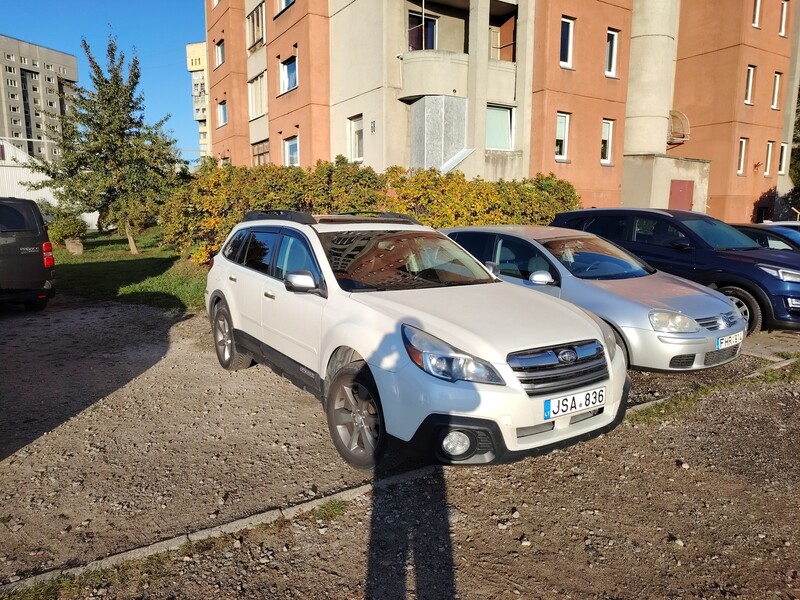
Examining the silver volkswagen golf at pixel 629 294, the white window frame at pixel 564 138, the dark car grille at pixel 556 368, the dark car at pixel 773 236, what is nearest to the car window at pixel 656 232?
the silver volkswagen golf at pixel 629 294

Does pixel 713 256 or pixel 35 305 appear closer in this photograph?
pixel 713 256

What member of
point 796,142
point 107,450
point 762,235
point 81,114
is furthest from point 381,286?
point 796,142

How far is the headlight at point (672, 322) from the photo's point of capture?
5402 millimetres

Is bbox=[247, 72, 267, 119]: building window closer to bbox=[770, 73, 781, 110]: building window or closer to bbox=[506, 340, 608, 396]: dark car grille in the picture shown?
bbox=[770, 73, 781, 110]: building window

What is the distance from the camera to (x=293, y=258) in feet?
16.4

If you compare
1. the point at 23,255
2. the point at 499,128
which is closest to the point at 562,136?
the point at 499,128

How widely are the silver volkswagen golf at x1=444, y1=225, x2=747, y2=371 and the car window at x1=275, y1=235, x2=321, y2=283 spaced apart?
1.73m

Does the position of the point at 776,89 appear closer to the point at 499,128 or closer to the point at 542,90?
the point at 542,90

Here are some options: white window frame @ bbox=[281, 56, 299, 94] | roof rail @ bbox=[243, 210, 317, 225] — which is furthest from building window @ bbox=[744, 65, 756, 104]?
roof rail @ bbox=[243, 210, 317, 225]

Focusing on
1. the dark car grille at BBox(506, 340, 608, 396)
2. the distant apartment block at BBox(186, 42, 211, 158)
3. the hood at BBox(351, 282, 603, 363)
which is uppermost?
the distant apartment block at BBox(186, 42, 211, 158)

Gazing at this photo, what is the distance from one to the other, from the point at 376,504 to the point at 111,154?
56.8 ft

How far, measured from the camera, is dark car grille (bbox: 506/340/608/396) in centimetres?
342

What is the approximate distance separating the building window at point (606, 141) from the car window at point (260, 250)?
1651 centimetres

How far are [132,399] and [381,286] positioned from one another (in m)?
2.83
